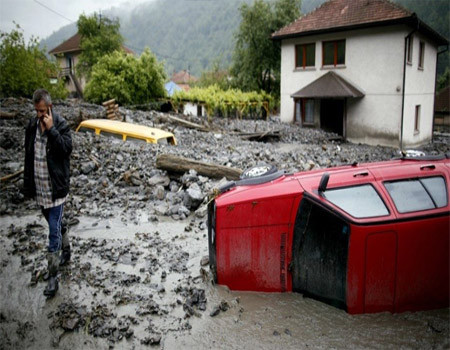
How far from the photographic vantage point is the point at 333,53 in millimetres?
24000

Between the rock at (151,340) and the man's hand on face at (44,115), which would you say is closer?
the rock at (151,340)

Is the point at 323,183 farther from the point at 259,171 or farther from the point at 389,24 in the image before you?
the point at 389,24

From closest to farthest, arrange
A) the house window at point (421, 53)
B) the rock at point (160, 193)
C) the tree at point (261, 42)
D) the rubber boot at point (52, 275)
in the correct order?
1. the rubber boot at point (52, 275)
2. the rock at point (160, 193)
3. the house window at point (421, 53)
4. the tree at point (261, 42)

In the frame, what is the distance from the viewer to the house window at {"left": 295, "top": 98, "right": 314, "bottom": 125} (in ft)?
84.2

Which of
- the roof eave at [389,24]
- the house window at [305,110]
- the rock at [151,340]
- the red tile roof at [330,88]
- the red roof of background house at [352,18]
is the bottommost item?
the rock at [151,340]

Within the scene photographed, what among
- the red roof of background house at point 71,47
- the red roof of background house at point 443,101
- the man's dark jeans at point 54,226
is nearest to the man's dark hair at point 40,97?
the man's dark jeans at point 54,226

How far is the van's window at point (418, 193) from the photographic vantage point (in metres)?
3.96

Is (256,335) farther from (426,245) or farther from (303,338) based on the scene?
(426,245)

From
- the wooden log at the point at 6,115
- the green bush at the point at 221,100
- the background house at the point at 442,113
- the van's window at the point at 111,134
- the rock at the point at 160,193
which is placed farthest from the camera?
the background house at the point at 442,113

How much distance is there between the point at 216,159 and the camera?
11031mm

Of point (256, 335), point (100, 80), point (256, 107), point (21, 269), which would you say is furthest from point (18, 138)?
point (256, 107)

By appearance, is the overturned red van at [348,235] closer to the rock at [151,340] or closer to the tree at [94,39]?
the rock at [151,340]

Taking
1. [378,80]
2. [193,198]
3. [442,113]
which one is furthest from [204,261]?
[442,113]

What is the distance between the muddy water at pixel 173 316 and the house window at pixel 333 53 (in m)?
21.3
